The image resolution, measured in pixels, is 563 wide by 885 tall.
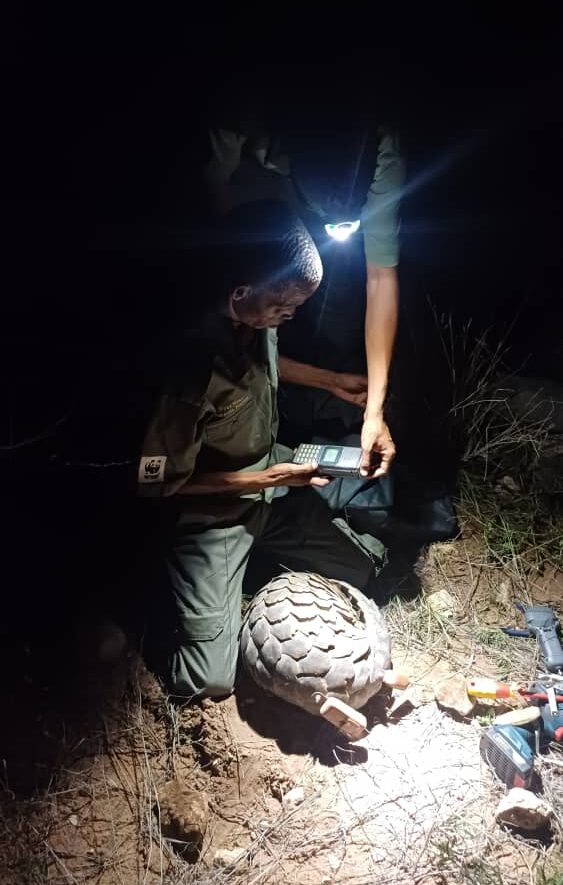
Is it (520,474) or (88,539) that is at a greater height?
→ (520,474)

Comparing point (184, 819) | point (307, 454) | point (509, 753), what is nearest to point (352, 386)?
point (307, 454)

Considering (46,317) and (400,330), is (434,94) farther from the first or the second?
(46,317)

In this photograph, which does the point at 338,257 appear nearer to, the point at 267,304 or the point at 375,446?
the point at 267,304

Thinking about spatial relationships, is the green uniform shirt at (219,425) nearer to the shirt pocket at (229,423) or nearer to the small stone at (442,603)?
the shirt pocket at (229,423)

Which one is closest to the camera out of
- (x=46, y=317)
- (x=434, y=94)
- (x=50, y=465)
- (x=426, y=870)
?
(x=426, y=870)

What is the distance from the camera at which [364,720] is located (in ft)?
6.70

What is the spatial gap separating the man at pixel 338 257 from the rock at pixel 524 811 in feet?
3.97

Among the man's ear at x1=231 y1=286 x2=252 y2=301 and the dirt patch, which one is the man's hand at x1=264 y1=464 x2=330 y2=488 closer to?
the man's ear at x1=231 y1=286 x2=252 y2=301

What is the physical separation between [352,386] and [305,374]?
24 cm

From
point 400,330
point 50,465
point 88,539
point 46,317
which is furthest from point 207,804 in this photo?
point 400,330

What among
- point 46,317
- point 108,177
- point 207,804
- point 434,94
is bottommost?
point 207,804

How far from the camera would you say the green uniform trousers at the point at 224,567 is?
2.28m

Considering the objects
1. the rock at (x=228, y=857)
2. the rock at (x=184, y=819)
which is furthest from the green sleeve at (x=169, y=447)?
the rock at (x=228, y=857)

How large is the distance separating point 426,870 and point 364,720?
47 cm
